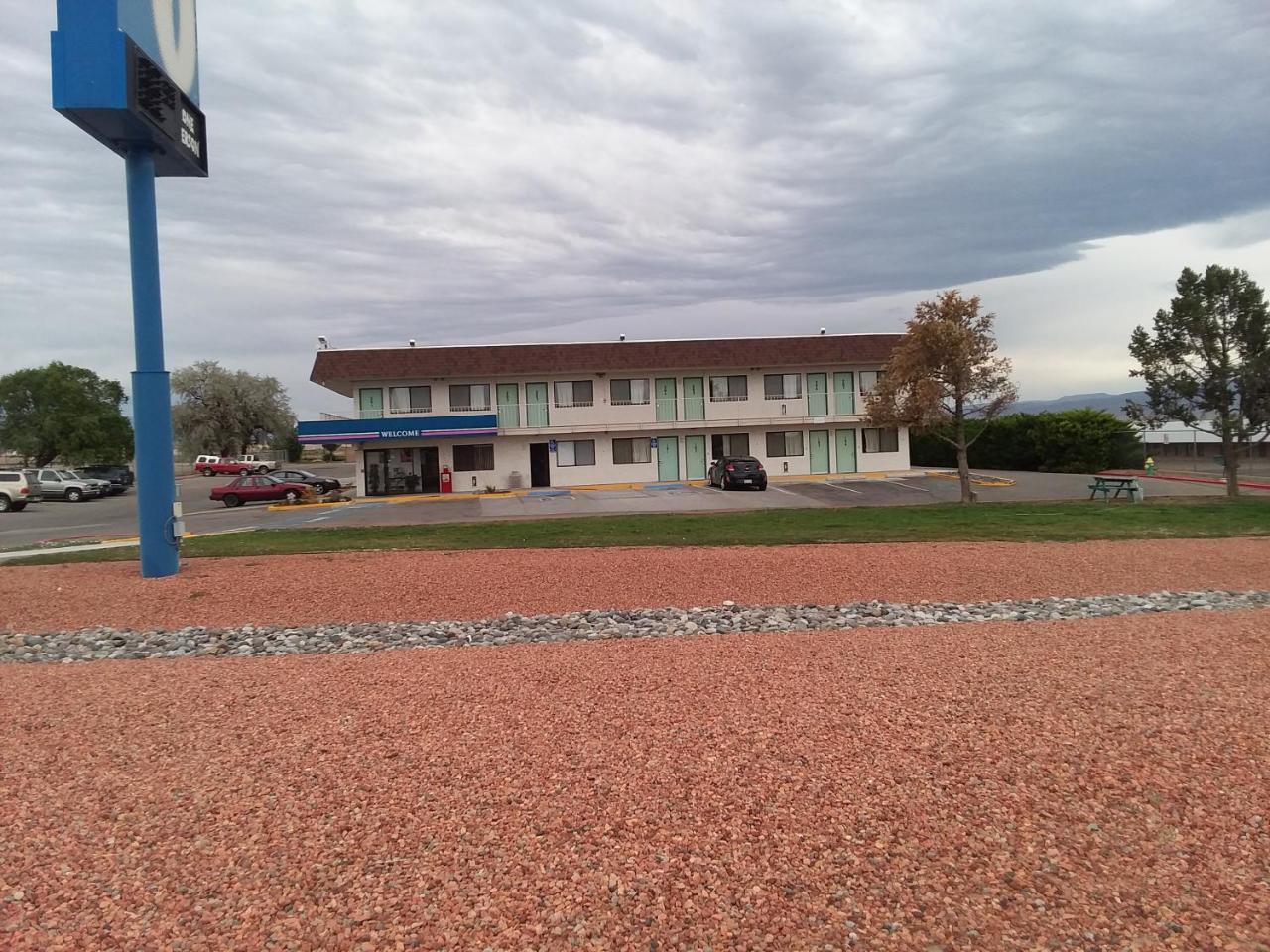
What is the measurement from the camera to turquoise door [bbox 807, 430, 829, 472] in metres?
41.3

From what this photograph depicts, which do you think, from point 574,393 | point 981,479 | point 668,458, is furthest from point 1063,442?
point 574,393

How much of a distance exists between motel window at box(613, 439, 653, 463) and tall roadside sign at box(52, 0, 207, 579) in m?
26.9

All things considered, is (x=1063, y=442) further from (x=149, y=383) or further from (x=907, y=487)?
(x=149, y=383)

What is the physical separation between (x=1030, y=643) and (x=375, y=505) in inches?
1125

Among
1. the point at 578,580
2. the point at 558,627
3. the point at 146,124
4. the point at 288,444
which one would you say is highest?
the point at 146,124

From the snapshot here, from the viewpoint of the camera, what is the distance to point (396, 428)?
119 feet

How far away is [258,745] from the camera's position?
17.2ft

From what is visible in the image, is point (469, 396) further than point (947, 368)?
Yes

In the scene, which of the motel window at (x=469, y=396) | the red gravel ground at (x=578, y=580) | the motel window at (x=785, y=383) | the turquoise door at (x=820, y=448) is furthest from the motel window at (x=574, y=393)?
the red gravel ground at (x=578, y=580)

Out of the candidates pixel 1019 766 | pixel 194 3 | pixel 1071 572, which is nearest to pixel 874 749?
pixel 1019 766

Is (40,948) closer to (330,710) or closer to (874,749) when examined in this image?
(330,710)

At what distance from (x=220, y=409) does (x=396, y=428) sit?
48.4 m

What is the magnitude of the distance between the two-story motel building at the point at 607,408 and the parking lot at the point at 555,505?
9.40ft

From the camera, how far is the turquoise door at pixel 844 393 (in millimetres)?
40875
